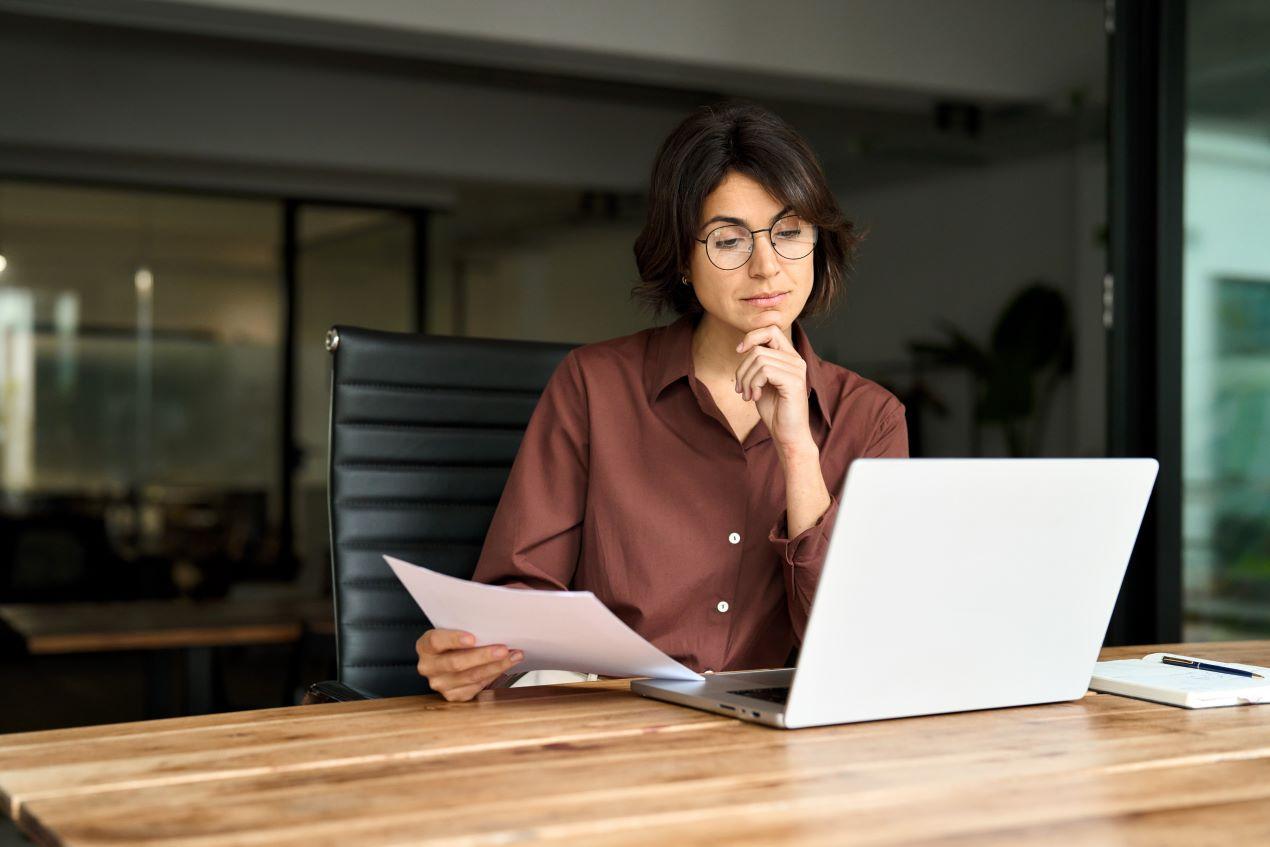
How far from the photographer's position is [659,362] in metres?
1.78

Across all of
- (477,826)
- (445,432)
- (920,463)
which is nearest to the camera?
(477,826)

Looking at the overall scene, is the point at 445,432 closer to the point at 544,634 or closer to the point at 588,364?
the point at 588,364

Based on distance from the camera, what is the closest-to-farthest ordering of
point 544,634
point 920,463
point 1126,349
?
point 920,463
point 544,634
point 1126,349

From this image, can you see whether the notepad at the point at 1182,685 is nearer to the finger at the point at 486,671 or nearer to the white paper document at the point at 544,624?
the white paper document at the point at 544,624

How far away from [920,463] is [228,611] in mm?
3814

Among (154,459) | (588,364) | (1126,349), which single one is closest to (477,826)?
(588,364)

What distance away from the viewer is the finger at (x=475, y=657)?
1316 millimetres

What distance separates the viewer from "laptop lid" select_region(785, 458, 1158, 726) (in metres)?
1.09

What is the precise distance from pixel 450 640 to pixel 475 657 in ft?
0.09

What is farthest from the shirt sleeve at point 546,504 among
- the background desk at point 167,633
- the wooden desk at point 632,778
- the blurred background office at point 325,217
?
the blurred background office at point 325,217

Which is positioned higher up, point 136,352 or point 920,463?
point 136,352

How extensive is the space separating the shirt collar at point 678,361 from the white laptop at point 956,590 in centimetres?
50

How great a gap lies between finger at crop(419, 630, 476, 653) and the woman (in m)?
0.28

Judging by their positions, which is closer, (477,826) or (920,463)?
(477,826)
